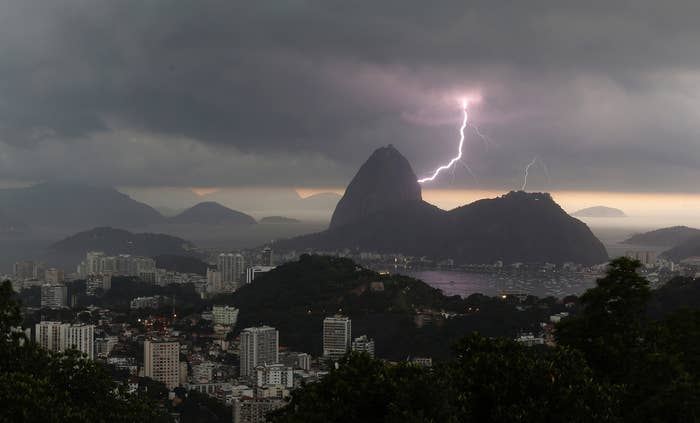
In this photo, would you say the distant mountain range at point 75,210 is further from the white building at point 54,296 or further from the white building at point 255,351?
the white building at point 255,351

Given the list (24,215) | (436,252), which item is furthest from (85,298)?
(24,215)

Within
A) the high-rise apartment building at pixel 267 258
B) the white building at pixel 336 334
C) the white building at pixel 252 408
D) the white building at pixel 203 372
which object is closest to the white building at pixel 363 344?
the white building at pixel 336 334

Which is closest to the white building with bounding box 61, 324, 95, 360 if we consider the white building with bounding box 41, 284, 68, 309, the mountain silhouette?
the white building with bounding box 41, 284, 68, 309

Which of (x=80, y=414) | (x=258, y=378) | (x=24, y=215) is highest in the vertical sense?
(x=24, y=215)

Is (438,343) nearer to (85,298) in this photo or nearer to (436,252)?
(85,298)

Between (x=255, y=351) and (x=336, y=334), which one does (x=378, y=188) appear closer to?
(x=336, y=334)

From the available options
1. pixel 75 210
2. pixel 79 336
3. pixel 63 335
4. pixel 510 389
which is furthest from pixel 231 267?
pixel 75 210
